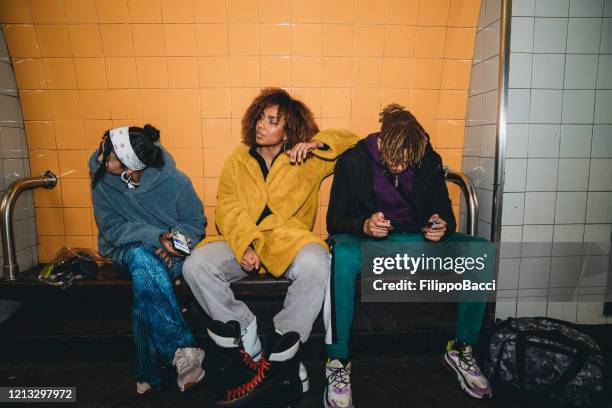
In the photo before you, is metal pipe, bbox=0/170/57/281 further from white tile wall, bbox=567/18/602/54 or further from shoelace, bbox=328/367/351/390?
white tile wall, bbox=567/18/602/54

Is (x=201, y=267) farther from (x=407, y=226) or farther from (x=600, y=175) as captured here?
(x=600, y=175)

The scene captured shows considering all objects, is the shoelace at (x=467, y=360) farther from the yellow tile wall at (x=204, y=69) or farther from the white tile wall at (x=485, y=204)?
the yellow tile wall at (x=204, y=69)

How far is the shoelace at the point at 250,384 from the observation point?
1678 mm

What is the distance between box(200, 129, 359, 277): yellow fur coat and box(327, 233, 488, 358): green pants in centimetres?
16

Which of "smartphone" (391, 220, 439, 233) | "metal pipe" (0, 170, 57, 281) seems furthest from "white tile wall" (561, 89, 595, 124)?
"metal pipe" (0, 170, 57, 281)

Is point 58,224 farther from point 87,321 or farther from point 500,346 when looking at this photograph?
point 500,346

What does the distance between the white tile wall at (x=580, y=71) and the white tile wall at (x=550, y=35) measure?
105 millimetres

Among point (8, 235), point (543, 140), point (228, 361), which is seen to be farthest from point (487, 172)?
point (8, 235)

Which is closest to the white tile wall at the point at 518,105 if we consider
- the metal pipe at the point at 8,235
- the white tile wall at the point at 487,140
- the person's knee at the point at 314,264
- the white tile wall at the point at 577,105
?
the white tile wall at the point at 487,140

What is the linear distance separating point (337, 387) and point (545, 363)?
1059 mm

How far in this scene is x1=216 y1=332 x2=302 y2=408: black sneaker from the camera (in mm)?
1680

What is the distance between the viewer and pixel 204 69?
8.74 feet

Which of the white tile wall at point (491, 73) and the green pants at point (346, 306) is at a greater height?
the white tile wall at point (491, 73)

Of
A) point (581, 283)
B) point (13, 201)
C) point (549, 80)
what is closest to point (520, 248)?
point (581, 283)
